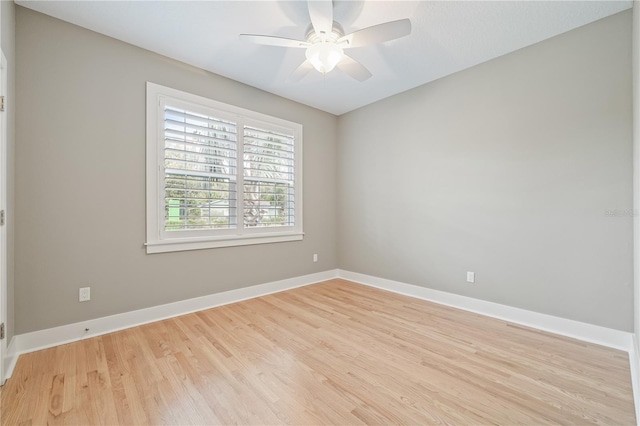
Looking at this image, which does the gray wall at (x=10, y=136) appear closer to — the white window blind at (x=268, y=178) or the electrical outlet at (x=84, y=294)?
the electrical outlet at (x=84, y=294)

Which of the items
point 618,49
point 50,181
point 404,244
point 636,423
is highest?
point 618,49

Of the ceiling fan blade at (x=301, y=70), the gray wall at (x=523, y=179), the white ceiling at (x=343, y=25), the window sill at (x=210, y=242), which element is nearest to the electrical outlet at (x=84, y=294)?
the window sill at (x=210, y=242)

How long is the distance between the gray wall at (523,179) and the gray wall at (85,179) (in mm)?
2510

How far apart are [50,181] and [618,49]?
4722mm

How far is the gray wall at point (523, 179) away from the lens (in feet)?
7.29

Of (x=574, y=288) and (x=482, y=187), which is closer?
(x=574, y=288)

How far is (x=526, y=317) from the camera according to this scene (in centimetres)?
262

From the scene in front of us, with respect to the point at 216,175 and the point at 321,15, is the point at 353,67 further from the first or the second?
the point at 216,175

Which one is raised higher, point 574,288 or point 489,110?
point 489,110

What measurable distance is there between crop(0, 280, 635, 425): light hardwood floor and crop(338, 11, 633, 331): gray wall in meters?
0.52

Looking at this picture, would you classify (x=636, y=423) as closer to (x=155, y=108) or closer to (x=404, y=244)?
(x=404, y=244)

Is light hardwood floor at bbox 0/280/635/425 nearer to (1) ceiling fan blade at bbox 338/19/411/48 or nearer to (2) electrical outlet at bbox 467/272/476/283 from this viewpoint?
(2) electrical outlet at bbox 467/272/476/283

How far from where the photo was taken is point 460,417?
1.44m

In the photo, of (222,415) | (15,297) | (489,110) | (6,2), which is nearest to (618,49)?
(489,110)
